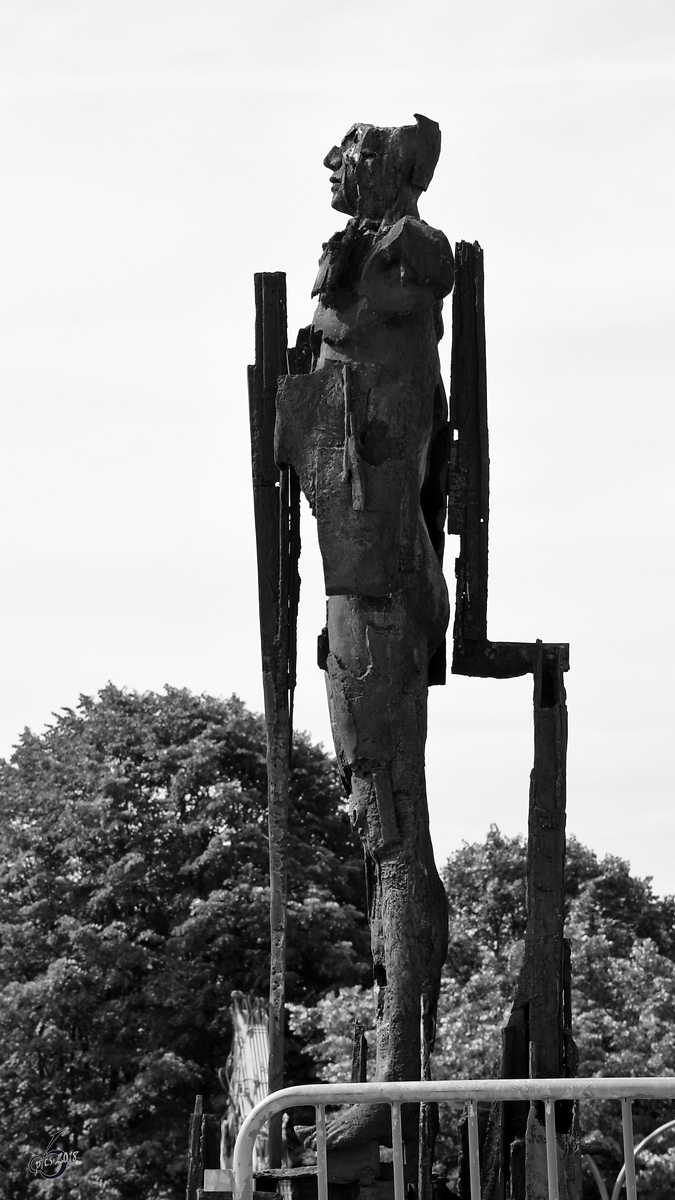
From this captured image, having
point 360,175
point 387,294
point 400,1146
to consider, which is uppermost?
point 360,175

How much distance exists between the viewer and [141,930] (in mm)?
25531

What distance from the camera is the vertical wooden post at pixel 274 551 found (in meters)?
9.73

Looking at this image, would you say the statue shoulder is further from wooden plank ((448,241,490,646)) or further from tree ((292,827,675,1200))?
tree ((292,827,675,1200))

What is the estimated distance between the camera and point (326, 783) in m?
28.2

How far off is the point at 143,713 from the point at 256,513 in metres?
18.7

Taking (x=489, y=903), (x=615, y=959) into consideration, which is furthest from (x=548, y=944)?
(x=489, y=903)

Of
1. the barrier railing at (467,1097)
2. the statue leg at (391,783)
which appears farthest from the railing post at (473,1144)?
the statue leg at (391,783)

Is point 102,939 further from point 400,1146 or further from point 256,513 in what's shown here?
point 400,1146

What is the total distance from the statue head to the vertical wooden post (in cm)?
66

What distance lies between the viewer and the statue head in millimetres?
9508

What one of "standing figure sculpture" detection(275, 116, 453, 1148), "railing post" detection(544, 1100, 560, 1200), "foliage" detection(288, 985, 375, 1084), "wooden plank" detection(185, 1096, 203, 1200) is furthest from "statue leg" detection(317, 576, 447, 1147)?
"foliage" detection(288, 985, 375, 1084)

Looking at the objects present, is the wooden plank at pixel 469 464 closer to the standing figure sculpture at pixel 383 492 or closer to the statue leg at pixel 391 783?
the standing figure sculpture at pixel 383 492

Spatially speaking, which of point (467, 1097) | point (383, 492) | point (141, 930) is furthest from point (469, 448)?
point (141, 930)

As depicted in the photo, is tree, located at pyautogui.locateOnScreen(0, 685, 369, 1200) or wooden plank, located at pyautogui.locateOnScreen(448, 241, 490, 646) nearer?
wooden plank, located at pyautogui.locateOnScreen(448, 241, 490, 646)
